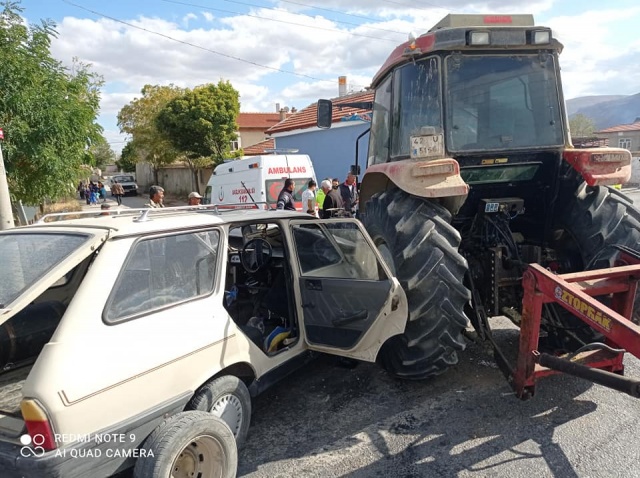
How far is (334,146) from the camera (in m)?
17.0

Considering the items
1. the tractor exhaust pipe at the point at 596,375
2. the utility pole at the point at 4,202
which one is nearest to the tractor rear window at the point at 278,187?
the utility pole at the point at 4,202

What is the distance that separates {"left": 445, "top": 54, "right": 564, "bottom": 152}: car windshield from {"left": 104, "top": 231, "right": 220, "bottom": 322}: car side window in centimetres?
222

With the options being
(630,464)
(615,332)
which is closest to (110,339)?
(615,332)

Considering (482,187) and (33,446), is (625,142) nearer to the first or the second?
(482,187)

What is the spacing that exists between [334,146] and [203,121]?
10.8 m

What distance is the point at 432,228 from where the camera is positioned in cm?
333

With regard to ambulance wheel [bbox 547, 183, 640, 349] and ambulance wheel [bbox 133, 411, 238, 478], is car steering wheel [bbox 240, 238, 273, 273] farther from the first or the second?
ambulance wheel [bbox 547, 183, 640, 349]

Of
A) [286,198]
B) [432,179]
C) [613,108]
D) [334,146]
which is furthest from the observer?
[613,108]

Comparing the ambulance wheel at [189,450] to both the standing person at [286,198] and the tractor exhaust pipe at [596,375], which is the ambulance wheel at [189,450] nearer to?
the tractor exhaust pipe at [596,375]

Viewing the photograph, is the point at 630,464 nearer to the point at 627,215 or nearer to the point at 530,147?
the point at 627,215

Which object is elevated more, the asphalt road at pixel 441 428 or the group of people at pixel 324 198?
the group of people at pixel 324 198

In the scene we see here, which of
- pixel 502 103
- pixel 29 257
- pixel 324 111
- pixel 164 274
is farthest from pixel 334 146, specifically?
pixel 29 257

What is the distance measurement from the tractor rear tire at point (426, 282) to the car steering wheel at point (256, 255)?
1.23m

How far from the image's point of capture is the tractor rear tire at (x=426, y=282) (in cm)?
327
